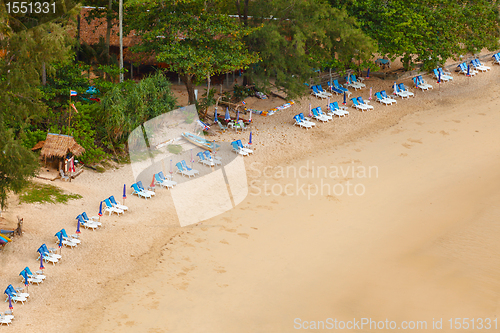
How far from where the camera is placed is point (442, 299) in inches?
839

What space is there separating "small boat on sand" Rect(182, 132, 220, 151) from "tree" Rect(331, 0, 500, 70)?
1230cm

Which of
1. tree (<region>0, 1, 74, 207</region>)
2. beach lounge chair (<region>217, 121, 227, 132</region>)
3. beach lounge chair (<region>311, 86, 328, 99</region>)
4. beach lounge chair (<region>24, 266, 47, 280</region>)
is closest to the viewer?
tree (<region>0, 1, 74, 207</region>)

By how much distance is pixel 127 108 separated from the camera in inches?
1187

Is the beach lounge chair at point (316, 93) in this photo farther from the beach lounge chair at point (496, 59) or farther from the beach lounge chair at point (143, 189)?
the beach lounge chair at point (143, 189)

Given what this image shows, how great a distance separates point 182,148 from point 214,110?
4878mm

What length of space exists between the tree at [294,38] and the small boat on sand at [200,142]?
18.4 ft

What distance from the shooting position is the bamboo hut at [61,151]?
27656 millimetres

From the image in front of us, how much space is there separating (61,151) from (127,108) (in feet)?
13.2

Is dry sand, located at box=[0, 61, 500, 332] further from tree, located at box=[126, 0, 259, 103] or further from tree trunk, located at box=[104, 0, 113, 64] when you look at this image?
tree trunk, located at box=[104, 0, 113, 64]

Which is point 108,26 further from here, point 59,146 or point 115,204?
point 115,204

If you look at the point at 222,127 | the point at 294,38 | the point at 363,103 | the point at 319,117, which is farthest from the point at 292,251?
the point at 363,103

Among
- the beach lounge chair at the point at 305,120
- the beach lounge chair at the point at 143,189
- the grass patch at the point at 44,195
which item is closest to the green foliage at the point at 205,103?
the beach lounge chair at the point at 305,120

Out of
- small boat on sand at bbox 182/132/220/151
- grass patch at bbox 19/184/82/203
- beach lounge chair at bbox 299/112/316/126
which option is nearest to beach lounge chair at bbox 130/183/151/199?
grass patch at bbox 19/184/82/203

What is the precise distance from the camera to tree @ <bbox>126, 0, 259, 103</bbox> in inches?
1261
